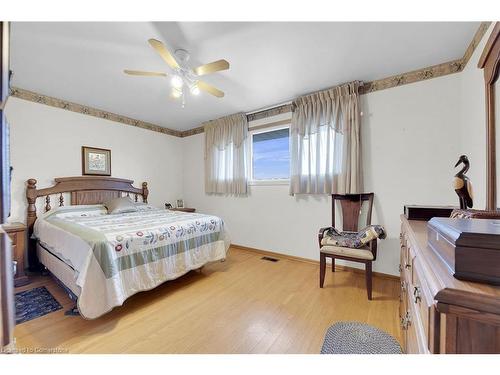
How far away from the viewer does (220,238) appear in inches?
107

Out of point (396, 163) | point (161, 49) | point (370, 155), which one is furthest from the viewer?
point (370, 155)

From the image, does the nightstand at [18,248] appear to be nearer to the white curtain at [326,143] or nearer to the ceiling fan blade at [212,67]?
the ceiling fan blade at [212,67]

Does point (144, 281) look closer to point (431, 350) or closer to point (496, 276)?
point (431, 350)

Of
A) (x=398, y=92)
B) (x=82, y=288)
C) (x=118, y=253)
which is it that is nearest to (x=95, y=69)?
(x=118, y=253)

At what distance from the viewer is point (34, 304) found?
6.16ft

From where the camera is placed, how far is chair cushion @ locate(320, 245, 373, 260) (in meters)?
2.00

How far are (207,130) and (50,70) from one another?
2222 mm

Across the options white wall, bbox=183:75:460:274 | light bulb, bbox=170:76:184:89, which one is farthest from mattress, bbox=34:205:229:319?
light bulb, bbox=170:76:184:89

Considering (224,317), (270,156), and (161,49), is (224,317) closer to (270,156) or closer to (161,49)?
(161,49)

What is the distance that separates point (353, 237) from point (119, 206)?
327cm

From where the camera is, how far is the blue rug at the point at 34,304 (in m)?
1.72

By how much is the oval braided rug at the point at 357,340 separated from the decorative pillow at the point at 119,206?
3044 millimetres

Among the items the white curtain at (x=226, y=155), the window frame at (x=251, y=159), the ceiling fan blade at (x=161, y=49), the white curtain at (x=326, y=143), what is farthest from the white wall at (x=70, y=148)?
the white curtain at (x=326, y=143)

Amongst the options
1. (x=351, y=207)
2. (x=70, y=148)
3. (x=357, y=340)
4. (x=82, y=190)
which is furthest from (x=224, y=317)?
(x=70, y=148)
